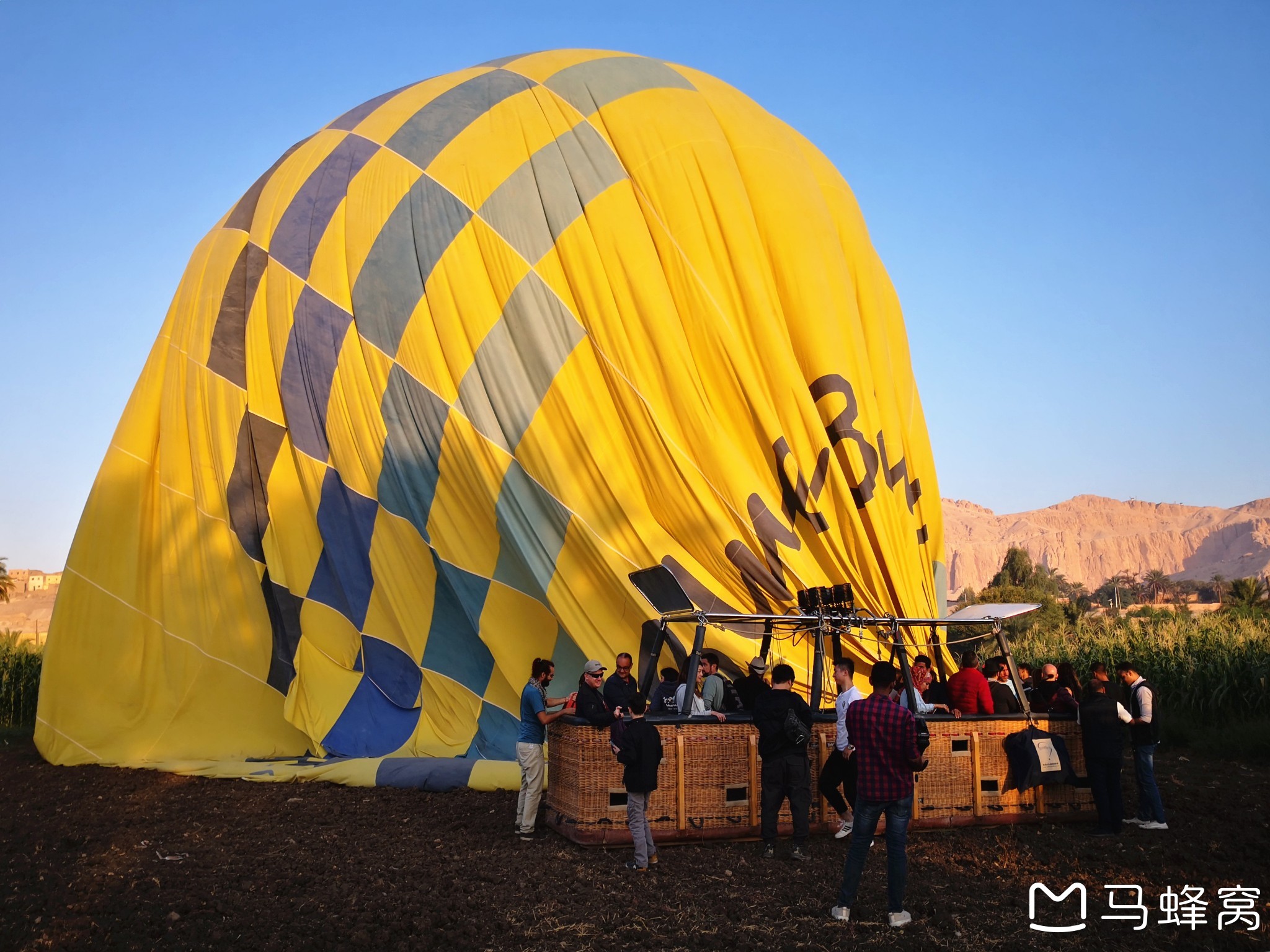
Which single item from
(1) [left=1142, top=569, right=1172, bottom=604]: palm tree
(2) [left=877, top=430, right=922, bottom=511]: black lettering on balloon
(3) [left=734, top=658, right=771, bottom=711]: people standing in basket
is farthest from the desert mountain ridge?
(3) [left=734, top=658, right=771, bottom=711]: people standing in basket

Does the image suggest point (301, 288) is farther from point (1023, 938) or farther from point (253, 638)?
point (1023, 938)

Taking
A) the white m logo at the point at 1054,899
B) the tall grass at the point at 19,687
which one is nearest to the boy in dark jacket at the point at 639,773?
the white m logo at the point at 1054,899

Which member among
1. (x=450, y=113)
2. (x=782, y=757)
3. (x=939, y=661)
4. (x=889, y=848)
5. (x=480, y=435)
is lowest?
(x=889, y=848)

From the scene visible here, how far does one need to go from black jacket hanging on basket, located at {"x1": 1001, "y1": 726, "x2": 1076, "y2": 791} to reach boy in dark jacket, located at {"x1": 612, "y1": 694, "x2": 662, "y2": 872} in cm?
296

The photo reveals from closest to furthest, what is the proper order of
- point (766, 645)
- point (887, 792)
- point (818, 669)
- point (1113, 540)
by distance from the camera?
point (887, 792), point (818, 669), point (766, 645), point (1113, 540)

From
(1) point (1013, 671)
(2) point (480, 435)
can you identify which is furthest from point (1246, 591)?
(2) point (480, 435)

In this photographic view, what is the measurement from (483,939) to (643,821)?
5.25 feet

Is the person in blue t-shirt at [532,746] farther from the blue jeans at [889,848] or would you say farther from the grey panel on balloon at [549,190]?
the grey panel on balloon at [549,190]

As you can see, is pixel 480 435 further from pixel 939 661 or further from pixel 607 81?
pixel 939 661

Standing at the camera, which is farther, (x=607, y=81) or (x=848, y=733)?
(x=607, y=81)

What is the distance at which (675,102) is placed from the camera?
39.6ft

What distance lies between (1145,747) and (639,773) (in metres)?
4.41

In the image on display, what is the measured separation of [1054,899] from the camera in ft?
20.7

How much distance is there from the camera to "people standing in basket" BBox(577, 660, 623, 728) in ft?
24.8
